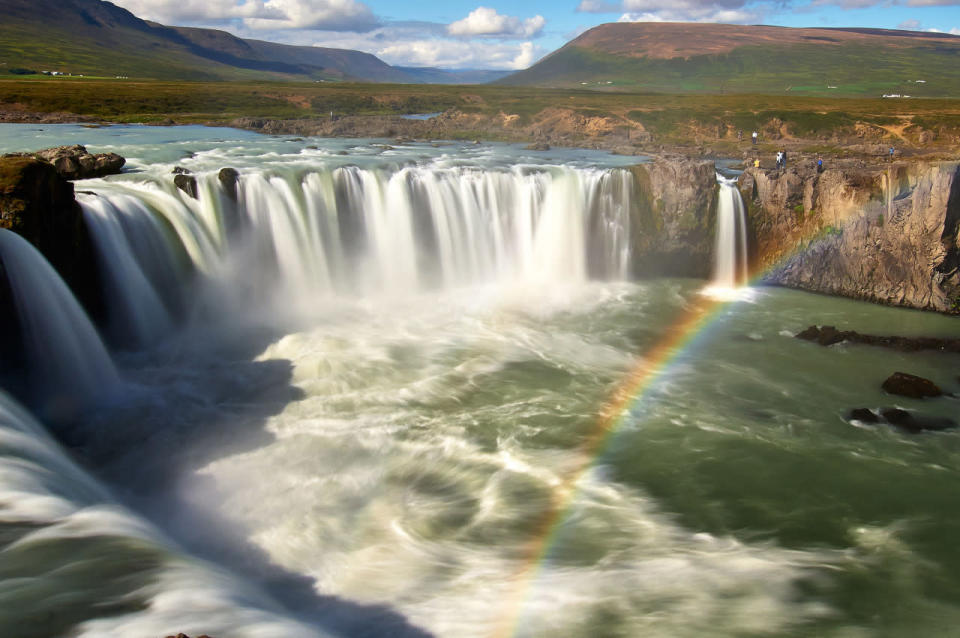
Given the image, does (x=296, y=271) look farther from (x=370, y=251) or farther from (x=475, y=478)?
(x=475, y=478)

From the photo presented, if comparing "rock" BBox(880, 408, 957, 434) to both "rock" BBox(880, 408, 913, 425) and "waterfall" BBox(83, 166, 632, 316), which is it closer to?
"rock" BBox(880, 408, 913, 425)

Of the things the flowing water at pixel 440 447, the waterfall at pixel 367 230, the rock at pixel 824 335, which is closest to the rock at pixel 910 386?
the flowing water at pixel 440 447

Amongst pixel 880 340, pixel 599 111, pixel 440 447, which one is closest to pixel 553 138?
pixel 599 111

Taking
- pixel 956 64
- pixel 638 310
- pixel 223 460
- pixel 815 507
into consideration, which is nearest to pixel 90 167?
pixel 223 460

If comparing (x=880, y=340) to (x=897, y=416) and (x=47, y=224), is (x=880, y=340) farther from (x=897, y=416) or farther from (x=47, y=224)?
(x=47, y=224)

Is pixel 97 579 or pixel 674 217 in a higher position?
pixel 674 217
